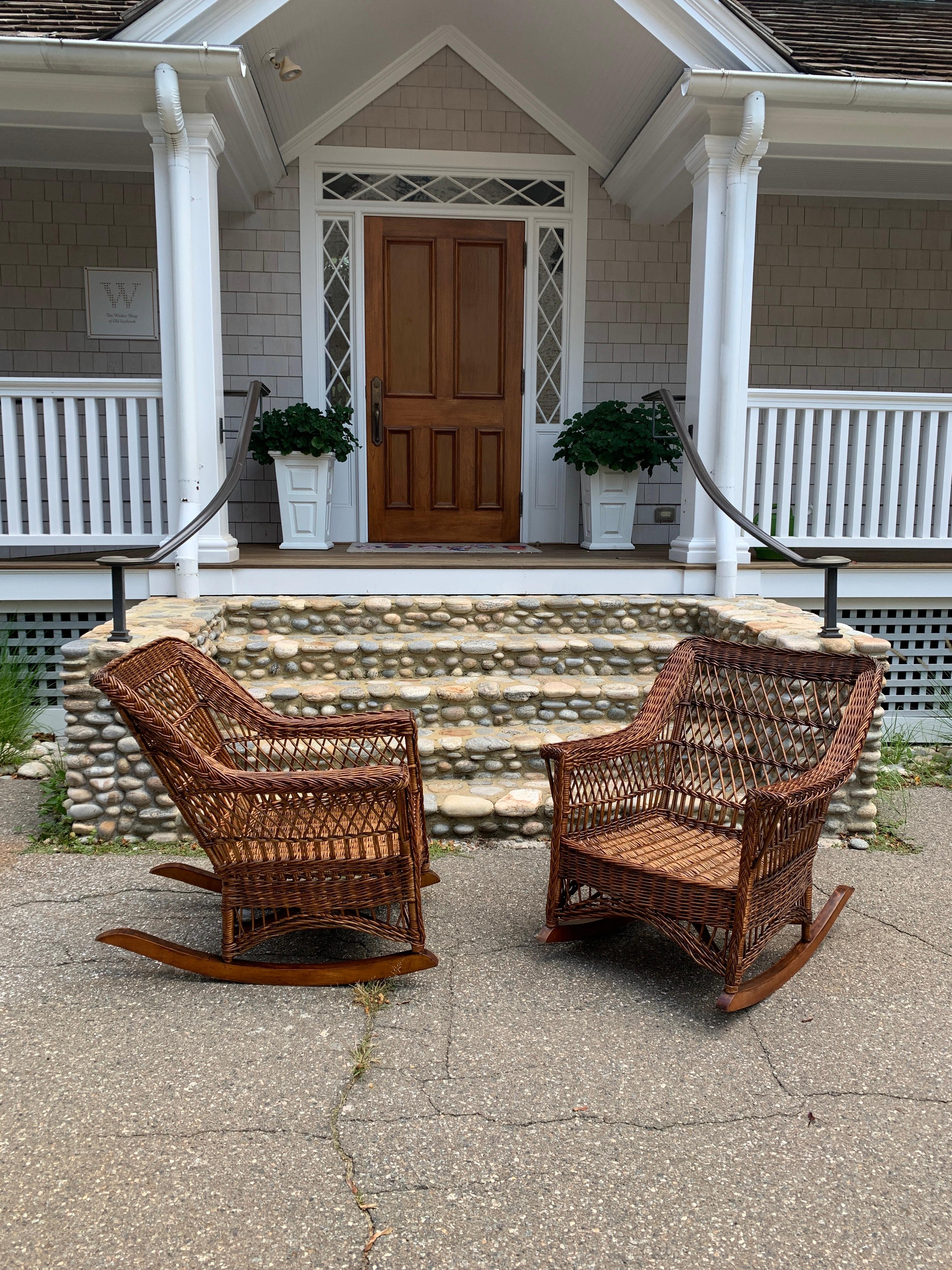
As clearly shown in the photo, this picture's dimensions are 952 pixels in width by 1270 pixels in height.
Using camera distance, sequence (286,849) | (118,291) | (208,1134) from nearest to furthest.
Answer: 1. (208,1134)
2. (286,849)
3. (118,291)

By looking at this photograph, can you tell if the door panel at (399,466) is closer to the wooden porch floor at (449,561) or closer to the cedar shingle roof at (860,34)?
the wooden porch floor at (449,561)

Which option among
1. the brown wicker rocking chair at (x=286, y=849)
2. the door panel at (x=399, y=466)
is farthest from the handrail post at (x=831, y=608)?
the door panel at (x=399, y=466)

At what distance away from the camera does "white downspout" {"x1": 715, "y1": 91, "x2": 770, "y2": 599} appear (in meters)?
5.16

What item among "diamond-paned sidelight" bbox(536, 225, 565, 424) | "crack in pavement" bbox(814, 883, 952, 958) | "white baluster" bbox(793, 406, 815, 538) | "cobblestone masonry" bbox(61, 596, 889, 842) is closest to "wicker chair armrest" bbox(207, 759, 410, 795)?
"cobblestone masonry" bbox(61, 596, 889, 842)

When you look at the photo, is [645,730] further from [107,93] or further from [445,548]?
[107,93]

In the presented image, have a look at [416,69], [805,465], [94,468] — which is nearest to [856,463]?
[805,465]

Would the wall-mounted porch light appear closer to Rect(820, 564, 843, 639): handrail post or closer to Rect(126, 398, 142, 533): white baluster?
Rect(126, 398, 142, 533): white baluster

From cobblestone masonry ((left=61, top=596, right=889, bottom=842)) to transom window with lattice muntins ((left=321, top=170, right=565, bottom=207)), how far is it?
3.07 m

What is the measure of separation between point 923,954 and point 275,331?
5.51m

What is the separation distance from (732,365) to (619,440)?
0.87 metres

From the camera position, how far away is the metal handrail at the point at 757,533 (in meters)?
4.33

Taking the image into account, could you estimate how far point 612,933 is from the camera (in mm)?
3020

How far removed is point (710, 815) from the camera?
325 centimetres

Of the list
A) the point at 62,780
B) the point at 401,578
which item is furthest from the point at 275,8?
the point at 62,780
